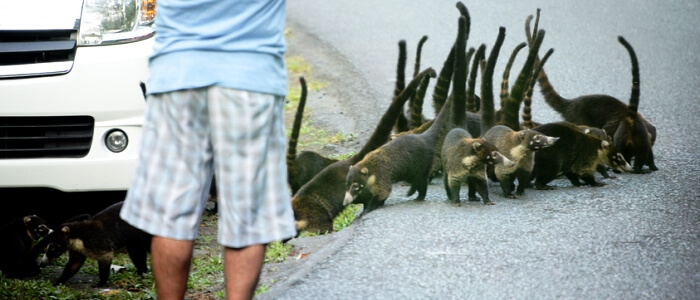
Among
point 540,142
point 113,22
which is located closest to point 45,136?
point 113,22

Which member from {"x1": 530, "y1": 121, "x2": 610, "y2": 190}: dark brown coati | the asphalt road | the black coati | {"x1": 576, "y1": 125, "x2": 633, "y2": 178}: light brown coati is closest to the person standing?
the asphalt road

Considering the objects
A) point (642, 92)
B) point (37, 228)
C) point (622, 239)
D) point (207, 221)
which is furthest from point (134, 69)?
point (642, 92)

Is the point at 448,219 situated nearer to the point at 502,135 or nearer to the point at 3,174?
the point at 502,135

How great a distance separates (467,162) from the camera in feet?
16.4

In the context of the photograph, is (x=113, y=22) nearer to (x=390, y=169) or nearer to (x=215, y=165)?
(x=390, y=169)

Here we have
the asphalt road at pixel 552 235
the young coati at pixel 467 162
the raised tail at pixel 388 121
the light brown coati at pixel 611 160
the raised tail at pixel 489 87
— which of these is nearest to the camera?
the asphalt road at pixel 552 235

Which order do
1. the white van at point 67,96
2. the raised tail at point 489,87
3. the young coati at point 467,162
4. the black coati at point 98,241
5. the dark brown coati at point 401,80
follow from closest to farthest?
1. the black coati at point 98,241
2. the white van at point 67,96
3. the young coati at point 467,162
4. the raised tail at point 489,87
5. the dark brown coati at point 401,80

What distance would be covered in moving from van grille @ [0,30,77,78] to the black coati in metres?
0.76

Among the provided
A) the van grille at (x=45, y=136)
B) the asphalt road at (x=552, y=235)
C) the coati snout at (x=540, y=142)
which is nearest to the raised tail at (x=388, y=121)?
the asphalt road at (x=552, y=235)

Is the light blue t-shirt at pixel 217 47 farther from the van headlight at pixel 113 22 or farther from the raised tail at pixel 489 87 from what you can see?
the raised tail at pixel 489 87

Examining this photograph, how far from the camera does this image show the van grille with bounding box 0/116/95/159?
493cm

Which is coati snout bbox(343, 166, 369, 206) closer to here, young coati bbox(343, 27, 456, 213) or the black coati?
young coati bbox(343, 27, 456, 213)

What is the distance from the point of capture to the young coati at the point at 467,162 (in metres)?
4.99

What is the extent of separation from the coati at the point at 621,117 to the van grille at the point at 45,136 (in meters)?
2.90
